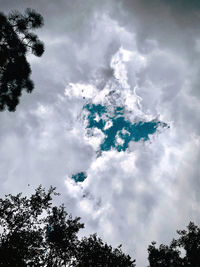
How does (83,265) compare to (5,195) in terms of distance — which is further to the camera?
(83,265)

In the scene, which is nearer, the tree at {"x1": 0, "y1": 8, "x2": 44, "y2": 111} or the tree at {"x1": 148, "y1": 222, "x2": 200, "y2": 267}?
the tree at {"x1": 0, "y1": 8, "x2": 44, "y2": 111}

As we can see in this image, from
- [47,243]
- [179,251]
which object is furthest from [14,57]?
[179,251]

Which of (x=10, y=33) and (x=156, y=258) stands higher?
(x=156, y=258)

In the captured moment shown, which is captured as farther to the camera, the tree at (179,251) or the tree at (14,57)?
the tree at (179,251)

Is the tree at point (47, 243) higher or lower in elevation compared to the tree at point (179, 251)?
lower

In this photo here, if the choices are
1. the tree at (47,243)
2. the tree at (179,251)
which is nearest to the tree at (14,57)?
the tree at (47,243)

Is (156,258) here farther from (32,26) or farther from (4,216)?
(32,26)

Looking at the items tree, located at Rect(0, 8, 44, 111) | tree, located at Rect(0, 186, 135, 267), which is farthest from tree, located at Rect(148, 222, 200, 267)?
tree, located at Rect(0, 8, 44, 111)

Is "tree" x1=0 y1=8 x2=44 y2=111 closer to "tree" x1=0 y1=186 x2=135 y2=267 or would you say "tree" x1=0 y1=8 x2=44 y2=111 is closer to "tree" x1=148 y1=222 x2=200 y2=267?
"tree" x1=0 y1=186 x2=135 y2=267

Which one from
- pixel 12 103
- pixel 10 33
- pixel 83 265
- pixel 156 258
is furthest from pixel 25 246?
pixel 156 258

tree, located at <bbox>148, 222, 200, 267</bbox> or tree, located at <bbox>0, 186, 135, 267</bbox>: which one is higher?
tree, located at <bbox>148, 222, 200, 267</bbox>

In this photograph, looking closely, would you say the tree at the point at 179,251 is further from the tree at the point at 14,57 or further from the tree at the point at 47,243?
the tree at the point at 14,57
